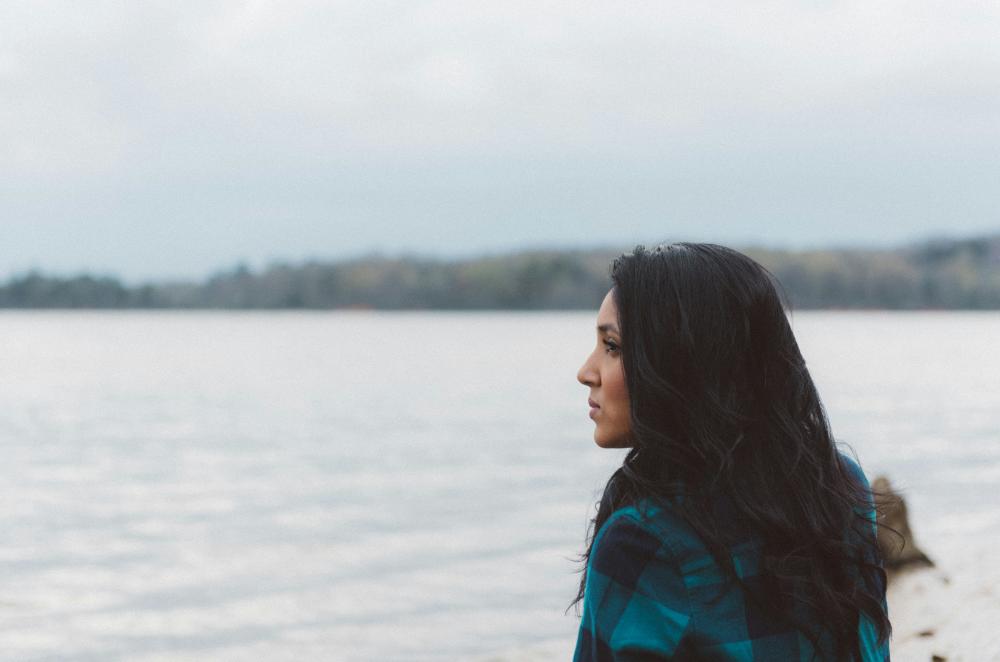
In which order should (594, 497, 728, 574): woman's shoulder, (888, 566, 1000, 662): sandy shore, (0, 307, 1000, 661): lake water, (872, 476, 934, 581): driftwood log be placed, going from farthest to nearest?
1. (0, 307, 1000, 661): lake water
2. (872, 476, 934, 581): driftwood log
3. (888, 566, 1000, 662): sandy shore
4. (594, 497, 728, 574): woman's shoulder

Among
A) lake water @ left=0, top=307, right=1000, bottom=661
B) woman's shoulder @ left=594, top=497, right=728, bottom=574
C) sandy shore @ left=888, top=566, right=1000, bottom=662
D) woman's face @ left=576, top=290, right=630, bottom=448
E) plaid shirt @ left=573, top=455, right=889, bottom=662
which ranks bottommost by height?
lake water @ left=0, top=307, right=1000, bottom=661

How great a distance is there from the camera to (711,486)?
6.98ft

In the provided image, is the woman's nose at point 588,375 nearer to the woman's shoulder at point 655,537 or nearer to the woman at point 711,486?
the woman at point 711,486

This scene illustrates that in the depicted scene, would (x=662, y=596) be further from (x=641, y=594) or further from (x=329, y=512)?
(x=329, y=512)

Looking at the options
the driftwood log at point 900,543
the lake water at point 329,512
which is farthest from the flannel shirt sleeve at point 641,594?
the driftwood log at point 900,543

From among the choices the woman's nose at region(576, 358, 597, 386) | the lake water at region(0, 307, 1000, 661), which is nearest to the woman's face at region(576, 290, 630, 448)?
the woman's nose at region(576, 358, 597, 386)

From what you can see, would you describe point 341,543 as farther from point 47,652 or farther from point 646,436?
point 646,436

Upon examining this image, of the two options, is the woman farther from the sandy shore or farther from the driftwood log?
the driftwood log

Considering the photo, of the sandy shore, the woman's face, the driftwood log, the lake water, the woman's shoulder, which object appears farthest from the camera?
the lake water

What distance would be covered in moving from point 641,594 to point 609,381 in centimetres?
43

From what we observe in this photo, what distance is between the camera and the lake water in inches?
424

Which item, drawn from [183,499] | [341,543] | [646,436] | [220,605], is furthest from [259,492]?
[646,436]

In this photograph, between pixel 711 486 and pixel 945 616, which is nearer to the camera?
pixel 711 486

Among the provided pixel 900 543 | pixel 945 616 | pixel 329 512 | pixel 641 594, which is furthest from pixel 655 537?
pixel 329 512
